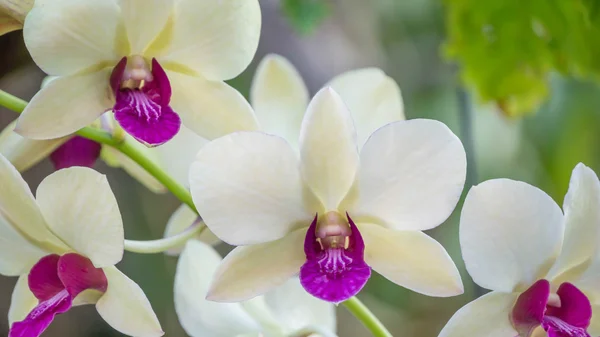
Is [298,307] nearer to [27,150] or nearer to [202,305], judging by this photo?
[202,305]

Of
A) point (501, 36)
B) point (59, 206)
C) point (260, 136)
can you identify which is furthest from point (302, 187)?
point (501, 36)

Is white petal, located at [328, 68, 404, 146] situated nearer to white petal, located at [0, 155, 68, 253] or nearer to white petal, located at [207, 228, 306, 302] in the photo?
white petal, located at [207, 228, 306, 302]

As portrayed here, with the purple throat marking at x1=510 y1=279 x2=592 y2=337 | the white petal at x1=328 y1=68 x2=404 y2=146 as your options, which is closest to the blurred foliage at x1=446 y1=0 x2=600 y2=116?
the white petal at x1=328 y1=68 x2=404 y2=146

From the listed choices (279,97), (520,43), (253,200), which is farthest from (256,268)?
(520,43)

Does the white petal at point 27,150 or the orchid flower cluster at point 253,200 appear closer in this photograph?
the orchid flower cluster at point 253,200

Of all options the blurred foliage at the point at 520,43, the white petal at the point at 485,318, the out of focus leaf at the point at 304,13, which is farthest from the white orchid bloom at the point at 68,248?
the out of focus leaf at the point at 304,13

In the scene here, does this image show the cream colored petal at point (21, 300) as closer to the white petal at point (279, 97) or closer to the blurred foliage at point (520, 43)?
the white petal at point (279, 97)
